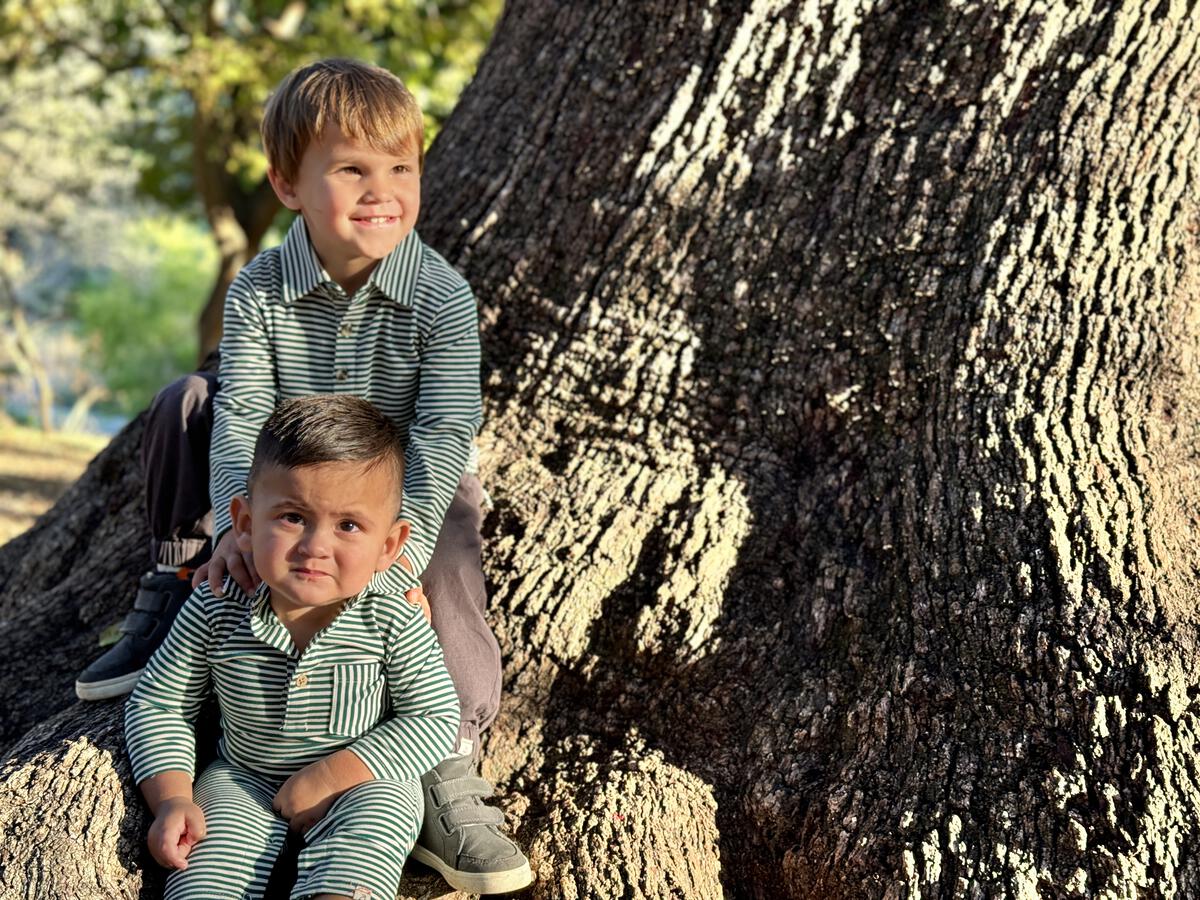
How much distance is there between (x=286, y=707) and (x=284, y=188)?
1.23 meters

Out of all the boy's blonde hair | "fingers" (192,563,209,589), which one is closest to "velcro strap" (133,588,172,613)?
"fingers" (192,563,209,589)

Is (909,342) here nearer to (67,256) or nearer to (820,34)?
(820,34)

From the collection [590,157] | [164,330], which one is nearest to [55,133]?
[164,330]

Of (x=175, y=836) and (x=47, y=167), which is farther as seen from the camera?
(x=47, y=167)

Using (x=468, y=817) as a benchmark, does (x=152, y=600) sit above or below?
below

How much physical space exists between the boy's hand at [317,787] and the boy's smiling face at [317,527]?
1.08ft

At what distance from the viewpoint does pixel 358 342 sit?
307cm

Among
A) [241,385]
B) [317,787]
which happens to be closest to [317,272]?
[241,385]

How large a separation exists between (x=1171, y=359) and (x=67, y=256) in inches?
1762

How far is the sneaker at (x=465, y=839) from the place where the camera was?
2.52 m

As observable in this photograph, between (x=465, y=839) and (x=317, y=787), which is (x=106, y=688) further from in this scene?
(x=465, y=839)

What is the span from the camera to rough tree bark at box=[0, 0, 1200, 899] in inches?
99.1

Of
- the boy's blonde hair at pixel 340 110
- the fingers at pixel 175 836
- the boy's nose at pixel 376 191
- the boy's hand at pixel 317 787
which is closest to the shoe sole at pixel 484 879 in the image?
the boy's hand at pixel 317 787

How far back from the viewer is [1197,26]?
3.28 m
